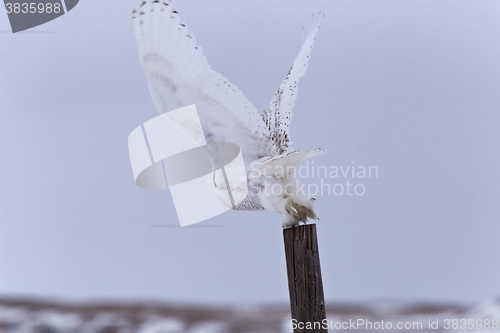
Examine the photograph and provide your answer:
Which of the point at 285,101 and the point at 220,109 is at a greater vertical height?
the point at 285,101

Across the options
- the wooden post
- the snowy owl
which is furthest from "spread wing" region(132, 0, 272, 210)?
the wooden post

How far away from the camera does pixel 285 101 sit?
2.16 m

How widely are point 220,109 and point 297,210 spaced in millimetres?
576

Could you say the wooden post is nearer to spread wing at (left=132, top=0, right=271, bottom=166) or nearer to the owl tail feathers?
the owl tail feathers

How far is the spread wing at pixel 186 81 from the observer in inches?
61.6

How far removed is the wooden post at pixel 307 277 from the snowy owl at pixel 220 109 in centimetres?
7

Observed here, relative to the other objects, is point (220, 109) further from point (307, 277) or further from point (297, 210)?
point (307, 277)

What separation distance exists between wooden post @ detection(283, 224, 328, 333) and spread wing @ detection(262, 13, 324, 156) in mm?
455

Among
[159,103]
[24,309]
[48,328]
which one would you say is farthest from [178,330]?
[159,103]

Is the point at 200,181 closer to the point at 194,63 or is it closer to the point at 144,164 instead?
the point at 144,164

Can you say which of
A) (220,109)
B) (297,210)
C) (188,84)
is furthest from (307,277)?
(188,84)

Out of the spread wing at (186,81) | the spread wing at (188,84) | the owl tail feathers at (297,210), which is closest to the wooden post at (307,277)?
the owl tail feathers at (297,210)

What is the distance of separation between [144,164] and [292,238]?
877mm

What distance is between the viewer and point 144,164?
2.08m
